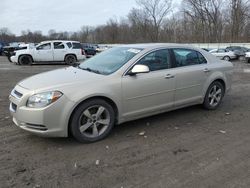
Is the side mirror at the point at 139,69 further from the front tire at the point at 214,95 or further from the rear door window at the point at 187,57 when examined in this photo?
the front tire at the point at 214,95

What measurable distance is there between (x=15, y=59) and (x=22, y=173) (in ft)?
55.4

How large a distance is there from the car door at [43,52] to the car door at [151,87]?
1477 centimetres

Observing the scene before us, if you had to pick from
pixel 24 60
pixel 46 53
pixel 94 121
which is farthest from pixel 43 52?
pixel 94 121

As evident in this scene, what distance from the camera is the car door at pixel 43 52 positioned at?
18.7m

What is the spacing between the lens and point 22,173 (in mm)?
3527

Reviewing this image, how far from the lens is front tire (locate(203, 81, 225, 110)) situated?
20.0 ft

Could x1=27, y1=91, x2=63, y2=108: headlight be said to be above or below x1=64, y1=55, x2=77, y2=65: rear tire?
above

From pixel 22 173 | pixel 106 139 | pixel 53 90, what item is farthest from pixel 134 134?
pixel 22 173

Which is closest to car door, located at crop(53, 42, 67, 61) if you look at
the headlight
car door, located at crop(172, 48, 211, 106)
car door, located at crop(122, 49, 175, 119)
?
car door, located at crop(172, 48, 211, 106)

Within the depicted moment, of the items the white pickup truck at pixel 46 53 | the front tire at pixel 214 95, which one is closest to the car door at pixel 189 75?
the front tire at pixel 214 95

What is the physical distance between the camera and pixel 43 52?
18.8m

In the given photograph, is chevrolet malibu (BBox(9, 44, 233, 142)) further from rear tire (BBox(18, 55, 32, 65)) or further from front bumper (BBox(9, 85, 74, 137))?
rear tire (BBox(18, 55, 32, 65))

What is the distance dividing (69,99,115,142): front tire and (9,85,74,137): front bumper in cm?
16

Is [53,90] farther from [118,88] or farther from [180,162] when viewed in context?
[180,162]
